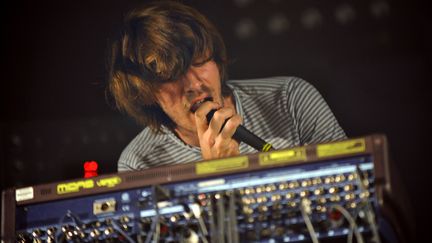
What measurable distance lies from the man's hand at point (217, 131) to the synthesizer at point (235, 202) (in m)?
0.51

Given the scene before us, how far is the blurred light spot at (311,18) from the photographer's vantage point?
2.27m

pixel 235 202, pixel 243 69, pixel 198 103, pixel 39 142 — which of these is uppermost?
pixel 243 69

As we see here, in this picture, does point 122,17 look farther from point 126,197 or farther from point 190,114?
point 126,197

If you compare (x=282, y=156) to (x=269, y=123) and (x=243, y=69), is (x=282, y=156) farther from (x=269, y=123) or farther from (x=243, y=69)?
(x=243, y=69)

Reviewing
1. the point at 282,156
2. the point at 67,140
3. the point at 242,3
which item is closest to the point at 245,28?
the point at 242,3

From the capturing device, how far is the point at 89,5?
8.30 ft

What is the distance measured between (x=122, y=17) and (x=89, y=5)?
16cm

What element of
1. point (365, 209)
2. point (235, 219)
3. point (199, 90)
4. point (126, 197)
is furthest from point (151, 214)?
point (199, 90)

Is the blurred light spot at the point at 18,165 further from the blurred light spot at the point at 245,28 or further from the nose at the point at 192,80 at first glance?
the blurred light spot at the point at 245,28

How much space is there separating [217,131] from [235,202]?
2.00 ft

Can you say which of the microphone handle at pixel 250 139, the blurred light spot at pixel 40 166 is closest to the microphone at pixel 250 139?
the microphone handle at pixel 250 139

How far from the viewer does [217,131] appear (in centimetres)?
219

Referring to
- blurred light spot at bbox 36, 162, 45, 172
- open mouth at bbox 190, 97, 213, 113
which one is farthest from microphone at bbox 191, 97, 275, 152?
blurred light spot at bbox 36, 162, 45, 172

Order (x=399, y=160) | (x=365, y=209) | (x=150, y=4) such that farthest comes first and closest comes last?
(x=150, y=4), (x=399, y=160), (x=365, y=209)
